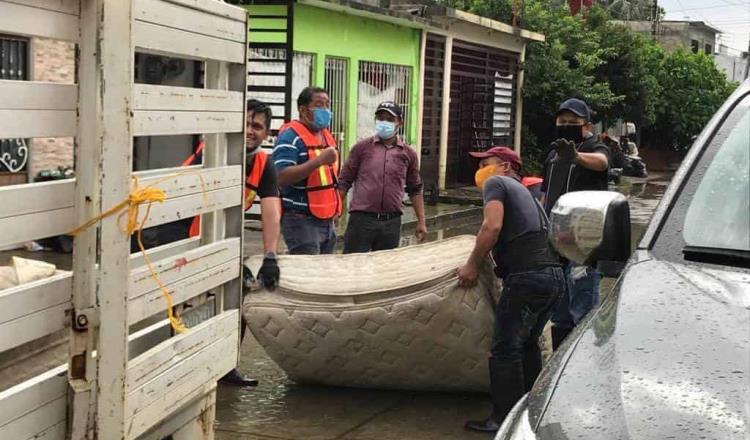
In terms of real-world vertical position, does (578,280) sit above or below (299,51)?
below

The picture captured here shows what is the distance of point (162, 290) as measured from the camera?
3.50 metres

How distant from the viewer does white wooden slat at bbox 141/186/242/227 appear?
3.44m

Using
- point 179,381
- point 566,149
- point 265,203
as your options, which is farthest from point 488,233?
point 179,381

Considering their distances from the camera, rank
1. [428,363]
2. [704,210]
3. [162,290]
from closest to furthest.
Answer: [704,210]
[162,290]
[428,363]

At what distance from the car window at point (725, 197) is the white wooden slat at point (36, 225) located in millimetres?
1739

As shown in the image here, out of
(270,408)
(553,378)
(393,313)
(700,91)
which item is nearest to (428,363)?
(393,313)

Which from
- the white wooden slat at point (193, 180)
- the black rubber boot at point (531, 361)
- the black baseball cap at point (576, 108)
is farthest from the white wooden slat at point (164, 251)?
the black baseball cap at point (576, 108)

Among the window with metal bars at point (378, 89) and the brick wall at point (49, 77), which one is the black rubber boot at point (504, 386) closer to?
the brick wall at point (49, 77)

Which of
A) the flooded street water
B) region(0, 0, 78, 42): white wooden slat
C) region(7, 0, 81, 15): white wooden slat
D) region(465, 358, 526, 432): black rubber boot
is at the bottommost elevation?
the flooded street water

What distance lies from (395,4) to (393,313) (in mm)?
16854

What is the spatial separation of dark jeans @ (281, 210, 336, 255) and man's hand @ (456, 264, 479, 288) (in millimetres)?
1748

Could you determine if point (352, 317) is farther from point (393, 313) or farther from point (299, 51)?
point (299, 51)

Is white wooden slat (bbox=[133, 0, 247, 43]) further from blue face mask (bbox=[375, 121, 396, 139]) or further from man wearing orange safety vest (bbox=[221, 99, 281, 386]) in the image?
blue face mask (bbox=[375, 121, 396, 139])

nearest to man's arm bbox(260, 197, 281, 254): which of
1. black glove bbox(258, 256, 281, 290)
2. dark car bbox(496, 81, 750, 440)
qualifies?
black glove bbox(258, 256, 281, 290)
